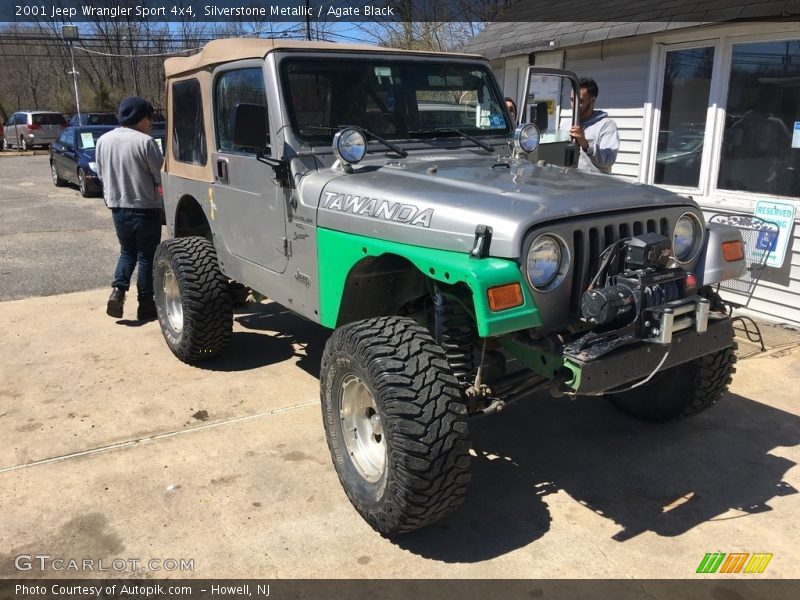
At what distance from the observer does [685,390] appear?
→ 12.4 ft

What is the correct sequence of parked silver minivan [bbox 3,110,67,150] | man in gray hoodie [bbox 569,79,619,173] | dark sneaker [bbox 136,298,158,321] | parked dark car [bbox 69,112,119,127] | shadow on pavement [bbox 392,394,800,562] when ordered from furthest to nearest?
parked silver minivan [bbox 3,110,67,150] < parked dark car [bbox 69,112,119,127] < dark sneaker [bbox 136,298,158,321] < man in gray hoodie [bbox 569,79,619,173] < shadow on pavement [bbox 392,394,800,562]

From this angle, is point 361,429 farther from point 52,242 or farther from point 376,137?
point 52,242

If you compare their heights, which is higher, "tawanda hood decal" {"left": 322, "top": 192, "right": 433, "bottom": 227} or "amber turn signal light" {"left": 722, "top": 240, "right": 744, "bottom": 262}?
"tawanda hood decal" {"left": 322, "top": 192, "right": 433, "bottom": 227}

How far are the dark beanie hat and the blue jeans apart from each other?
79 cm

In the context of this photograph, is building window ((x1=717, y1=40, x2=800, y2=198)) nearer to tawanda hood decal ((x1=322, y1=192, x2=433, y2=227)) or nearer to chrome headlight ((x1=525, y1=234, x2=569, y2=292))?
chrome headlight ((x1=525, y1=234, x2=569, y2=292))

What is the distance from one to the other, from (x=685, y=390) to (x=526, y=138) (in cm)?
177

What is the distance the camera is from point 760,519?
10.5 ft

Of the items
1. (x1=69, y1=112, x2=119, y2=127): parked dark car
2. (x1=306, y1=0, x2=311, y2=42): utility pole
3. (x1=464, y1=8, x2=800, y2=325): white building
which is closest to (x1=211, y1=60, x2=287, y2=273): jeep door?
(x1=464, y1=8, x2=800, y2=325): white building

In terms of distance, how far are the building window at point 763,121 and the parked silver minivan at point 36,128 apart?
27.4m

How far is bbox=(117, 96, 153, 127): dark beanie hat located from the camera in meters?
5.94

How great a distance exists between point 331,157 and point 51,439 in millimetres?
2344

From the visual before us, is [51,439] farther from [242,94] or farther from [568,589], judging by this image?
[568,589]

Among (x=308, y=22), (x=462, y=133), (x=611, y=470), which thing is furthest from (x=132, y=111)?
(x=308, y=22)

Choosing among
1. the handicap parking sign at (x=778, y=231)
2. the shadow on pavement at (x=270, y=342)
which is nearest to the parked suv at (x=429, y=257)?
the shadow on pavement at (x=270, y=342)
